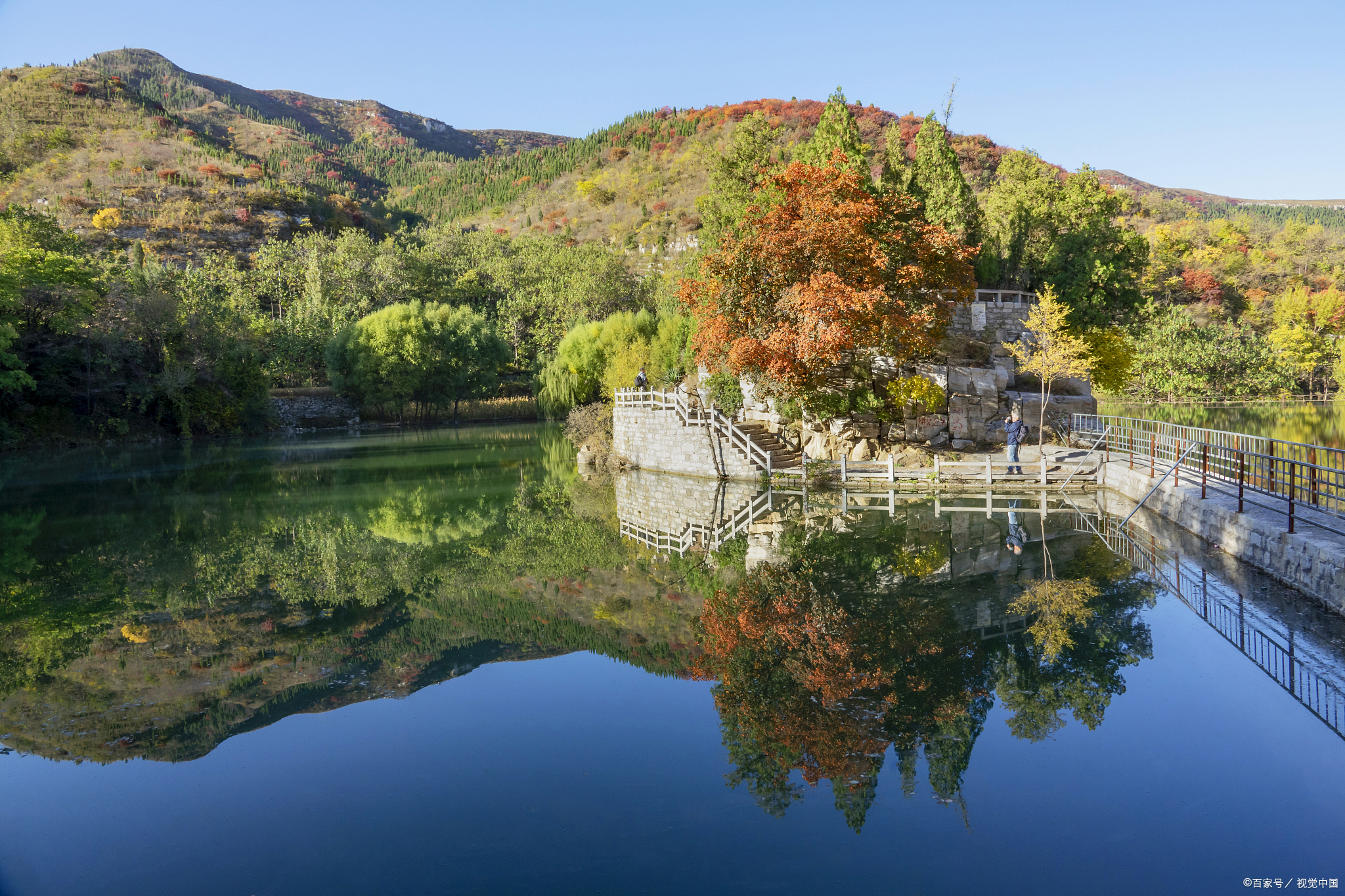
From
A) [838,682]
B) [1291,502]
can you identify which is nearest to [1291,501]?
[1291,502]

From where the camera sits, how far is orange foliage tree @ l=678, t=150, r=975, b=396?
71.1 ft

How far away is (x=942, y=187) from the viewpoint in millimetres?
32656

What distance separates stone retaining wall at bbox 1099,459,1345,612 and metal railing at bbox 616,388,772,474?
34.6 ft

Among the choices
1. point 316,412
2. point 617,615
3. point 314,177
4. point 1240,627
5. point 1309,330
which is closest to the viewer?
point 1240,627

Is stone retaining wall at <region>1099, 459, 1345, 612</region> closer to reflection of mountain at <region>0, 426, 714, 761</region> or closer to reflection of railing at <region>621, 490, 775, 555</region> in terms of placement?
reflection of mountain at <region>0, 426, 714, 761</region>

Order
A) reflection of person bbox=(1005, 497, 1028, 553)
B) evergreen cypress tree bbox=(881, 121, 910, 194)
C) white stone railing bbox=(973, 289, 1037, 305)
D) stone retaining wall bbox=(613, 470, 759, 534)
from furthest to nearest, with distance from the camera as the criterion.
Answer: white stone railing bbox=(973, 289, 1037, 305) → evergreen cypress tree bbox=(881, 121, 910, 194) → stone retaining wall bbox=(613, 470, 759, 534) → reflection of person bbox=(1005, 497, 1028, 553)

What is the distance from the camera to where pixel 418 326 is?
5522cm

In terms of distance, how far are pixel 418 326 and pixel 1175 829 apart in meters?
55.4

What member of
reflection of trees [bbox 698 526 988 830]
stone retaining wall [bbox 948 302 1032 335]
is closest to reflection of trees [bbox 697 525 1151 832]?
reflection of trees [bbox 698 526 988 830]

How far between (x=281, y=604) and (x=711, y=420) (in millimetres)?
15366

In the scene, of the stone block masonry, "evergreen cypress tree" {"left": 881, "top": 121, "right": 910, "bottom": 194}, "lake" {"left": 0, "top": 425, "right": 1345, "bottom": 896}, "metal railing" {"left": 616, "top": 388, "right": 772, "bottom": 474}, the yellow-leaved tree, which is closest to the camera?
"lake" {"left": 0, "top": 425, "right": 1345, "bottom": 896}

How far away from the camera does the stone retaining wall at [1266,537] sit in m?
9.09

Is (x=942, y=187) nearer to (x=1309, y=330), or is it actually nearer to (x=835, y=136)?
(x=835, y=136)

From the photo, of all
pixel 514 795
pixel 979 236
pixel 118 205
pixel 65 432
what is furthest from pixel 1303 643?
pixel 118 205
